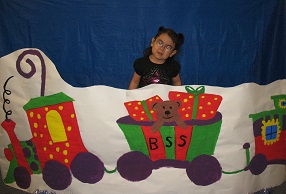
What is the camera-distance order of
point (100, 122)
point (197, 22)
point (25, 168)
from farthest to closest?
point (25, 168), point (100, 122), point (197, 22)

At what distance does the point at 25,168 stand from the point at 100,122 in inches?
18.8

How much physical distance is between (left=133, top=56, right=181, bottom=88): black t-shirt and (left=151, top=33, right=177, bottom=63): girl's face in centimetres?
3

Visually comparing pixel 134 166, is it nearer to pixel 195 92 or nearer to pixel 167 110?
pixel 167 110

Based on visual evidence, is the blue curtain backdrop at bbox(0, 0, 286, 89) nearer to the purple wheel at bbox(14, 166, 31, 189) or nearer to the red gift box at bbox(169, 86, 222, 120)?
the red gift box at bbox(169, 86, 222, 120)

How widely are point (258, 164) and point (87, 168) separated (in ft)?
2.59

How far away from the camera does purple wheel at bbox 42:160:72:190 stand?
1.42m

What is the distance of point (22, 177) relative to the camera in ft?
4.92

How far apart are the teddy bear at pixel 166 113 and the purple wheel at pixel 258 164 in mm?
379

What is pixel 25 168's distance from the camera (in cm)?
148

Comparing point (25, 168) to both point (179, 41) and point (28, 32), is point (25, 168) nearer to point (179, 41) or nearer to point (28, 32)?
point (28, 32)

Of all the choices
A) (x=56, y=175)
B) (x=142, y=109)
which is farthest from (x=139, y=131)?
(x=56, y=175)

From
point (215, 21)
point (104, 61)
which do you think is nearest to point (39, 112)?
point (104, 61)

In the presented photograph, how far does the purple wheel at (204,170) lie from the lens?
4.44ft

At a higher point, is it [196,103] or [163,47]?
[163,47]
